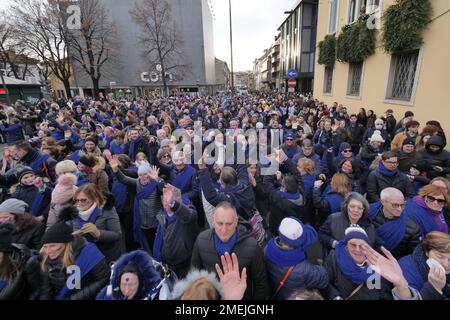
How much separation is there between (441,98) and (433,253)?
7.31m

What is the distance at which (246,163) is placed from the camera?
3.80 m

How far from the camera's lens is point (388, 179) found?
3.47 meters

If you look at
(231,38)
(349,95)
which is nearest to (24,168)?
(349,95)

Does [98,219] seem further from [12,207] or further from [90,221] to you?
[12,207]

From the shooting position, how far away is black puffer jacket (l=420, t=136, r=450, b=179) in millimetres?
3834

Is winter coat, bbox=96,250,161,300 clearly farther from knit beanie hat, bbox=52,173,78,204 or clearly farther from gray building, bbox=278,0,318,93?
gray building, bbox=278,0,318,93

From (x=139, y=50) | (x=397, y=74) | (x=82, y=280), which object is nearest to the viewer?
(x=82, y=280)

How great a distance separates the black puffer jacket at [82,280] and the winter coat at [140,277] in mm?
196

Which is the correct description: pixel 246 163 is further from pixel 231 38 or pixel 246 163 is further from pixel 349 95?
pixel 231 38

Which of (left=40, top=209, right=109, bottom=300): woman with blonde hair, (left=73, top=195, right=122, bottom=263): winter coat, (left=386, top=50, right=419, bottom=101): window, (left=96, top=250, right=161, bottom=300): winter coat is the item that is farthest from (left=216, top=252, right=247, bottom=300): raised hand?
(left=386, top=50, right=419, bottom=101): window

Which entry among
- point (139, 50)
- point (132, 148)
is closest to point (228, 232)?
point (132, 148)

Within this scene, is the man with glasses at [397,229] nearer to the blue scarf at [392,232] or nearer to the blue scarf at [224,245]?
the blue scarf at [392,232]

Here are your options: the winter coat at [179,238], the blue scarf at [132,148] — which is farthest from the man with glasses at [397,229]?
the blue scarf at [132,148]

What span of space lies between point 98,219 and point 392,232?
325 cm
